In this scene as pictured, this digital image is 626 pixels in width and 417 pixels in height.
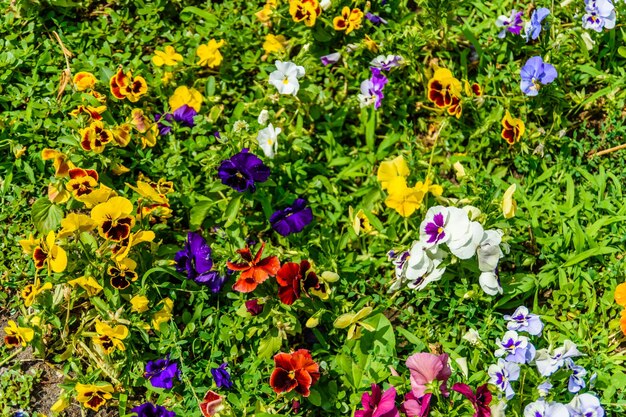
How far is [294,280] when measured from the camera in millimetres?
3127

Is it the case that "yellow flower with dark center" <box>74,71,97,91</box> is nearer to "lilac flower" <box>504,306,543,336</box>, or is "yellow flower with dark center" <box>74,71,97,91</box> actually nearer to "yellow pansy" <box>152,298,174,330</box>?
"yellow pansy" <box>152,298,174,330</box>

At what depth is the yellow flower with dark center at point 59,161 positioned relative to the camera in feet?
11.0

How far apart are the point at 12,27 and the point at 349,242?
2.22m

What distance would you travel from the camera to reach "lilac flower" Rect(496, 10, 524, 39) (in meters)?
3.78

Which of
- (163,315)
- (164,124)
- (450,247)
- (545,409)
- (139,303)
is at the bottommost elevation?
(545,409)

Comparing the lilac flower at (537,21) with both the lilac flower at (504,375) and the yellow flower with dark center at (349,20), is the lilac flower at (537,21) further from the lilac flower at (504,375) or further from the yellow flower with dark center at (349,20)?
the lilac flower at (504,375)

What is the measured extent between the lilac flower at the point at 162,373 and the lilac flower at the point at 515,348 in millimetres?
1431

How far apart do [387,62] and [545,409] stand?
6.08ft

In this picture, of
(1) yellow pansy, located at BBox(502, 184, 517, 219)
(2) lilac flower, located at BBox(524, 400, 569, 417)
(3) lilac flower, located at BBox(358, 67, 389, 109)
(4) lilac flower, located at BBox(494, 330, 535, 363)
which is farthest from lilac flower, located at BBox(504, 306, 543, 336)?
(3) lilac flower, located at BBox(358, 67, 389, 109)

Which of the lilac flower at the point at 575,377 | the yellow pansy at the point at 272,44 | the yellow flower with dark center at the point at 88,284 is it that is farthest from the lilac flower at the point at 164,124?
the lilac flower at the point at 575,377

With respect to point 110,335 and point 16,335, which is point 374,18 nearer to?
point 110,335

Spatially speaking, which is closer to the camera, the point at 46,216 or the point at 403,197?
the point at 403,197

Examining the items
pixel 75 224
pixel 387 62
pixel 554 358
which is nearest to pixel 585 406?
pixel 554 358

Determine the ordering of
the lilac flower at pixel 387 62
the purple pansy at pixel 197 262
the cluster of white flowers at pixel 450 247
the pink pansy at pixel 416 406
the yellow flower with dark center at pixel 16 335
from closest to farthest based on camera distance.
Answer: the pink pansy at pixel 416 406 < the cluster of white flowers at pixel 450 247 < the yellow flower with dark center at pixel 16 335 < the purple pansy at pixel 197 262 < the lilac flower at pixel 387 62
